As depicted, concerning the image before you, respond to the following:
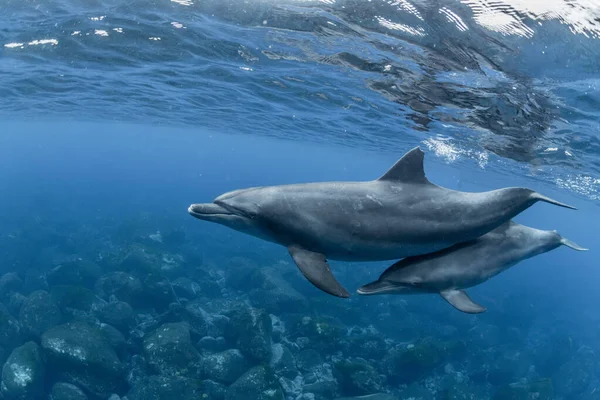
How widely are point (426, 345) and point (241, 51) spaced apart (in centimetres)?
1225

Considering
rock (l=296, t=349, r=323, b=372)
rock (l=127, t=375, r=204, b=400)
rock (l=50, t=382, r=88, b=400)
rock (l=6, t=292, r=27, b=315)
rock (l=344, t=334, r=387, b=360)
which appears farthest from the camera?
rock (l=6, t=292, r=27, b=315)

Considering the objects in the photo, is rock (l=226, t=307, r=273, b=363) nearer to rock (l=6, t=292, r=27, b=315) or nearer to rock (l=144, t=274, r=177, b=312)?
rock (l=144, t=274, r=177, b=312)

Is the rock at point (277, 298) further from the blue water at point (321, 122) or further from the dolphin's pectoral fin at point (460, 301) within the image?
the dolphin's pectoral fin at point (460, 301)

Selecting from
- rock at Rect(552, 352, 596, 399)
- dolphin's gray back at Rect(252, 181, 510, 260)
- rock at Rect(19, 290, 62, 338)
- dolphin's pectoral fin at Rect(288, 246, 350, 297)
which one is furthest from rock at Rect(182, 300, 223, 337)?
rock at Rect(552, 352, 596, 399)

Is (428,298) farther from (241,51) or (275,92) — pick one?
(241,51)

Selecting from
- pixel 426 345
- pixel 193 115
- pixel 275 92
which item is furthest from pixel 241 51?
pixel 193 115

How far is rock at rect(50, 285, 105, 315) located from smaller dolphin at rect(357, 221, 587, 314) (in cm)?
1526

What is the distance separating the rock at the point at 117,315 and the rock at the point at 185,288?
358cm

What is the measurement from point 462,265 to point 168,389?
32.8ft

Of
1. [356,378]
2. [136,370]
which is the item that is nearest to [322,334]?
[356,378]

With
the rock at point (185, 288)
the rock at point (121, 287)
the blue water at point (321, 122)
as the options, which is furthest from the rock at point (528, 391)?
the rock at point (121, 287)

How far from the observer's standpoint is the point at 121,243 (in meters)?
27.0

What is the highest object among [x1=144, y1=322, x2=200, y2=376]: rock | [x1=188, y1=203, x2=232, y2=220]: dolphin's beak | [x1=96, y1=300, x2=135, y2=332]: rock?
[x1=188, y1=203, x2=232, y2=220]: dolphin's beak

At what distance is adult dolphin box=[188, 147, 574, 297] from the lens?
→ 4.79 m
